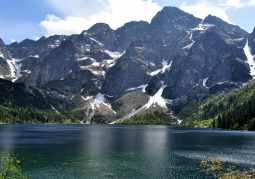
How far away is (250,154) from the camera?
102812 mm

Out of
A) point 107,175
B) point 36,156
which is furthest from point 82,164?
point 36,156

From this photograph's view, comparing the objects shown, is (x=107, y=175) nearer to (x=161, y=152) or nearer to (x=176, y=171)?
(x=176, y=171)

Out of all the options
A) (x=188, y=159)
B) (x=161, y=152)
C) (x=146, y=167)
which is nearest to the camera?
(x=146, y=167)

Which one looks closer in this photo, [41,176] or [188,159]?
[41,176]

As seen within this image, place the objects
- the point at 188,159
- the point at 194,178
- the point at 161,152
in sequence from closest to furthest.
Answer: the point at 194,178 < the point at 188,159 < the point at 161,152

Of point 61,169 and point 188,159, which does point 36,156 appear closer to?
point 61,169

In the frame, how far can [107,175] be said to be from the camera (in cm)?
7069

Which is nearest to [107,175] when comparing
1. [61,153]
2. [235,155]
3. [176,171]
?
[176,171]

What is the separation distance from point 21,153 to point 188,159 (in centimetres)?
6375

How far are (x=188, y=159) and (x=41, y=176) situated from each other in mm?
51376

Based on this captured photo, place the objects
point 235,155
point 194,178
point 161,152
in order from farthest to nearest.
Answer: point 161,152
point 235,155
point 194,178

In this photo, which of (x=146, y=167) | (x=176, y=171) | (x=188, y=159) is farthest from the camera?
(x=188, y=159)

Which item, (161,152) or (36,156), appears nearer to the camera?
(36,156)

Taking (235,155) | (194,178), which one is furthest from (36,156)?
(235,155)
